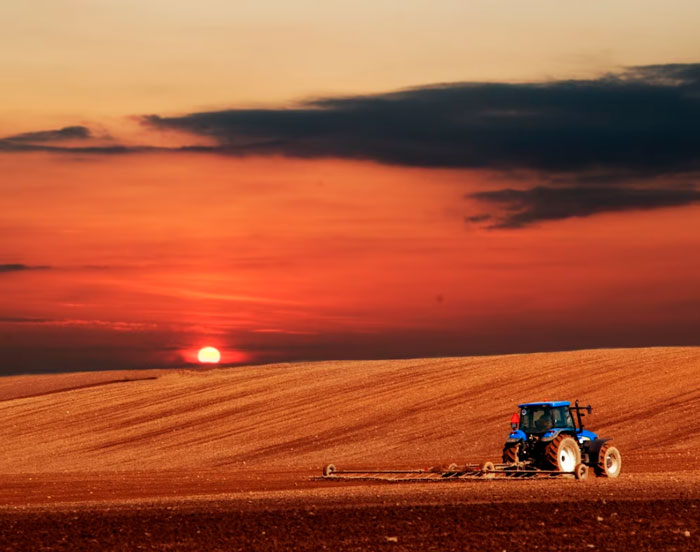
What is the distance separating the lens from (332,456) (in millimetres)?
51219

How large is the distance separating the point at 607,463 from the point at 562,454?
69.2 inches

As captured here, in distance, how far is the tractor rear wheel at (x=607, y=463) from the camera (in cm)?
3344

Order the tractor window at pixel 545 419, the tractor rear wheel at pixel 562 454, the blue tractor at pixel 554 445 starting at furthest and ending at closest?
1. the tractor window at pixel 545 419
2. the blue tractor at pixel 554 445
3. the tractor rear wheel at pixel 562 454

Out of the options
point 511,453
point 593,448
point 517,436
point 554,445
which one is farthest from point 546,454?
point 593,448

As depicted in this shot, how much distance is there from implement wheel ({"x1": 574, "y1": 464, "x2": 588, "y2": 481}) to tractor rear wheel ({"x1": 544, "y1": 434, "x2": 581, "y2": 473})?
36cm

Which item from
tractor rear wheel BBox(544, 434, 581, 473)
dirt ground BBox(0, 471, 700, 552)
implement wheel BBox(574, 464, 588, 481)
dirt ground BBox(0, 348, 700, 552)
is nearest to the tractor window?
tractor rear wheel BBox(544, 434, 581, 473)

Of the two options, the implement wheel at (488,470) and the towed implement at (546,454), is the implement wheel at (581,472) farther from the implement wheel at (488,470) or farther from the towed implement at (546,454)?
the implement wheel at (488,470)

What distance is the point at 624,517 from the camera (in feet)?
74.5

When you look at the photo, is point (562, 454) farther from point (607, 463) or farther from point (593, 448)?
point (607, 463)

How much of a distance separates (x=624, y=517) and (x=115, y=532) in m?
9.67

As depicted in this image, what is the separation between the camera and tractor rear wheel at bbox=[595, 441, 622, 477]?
3344 centimetres

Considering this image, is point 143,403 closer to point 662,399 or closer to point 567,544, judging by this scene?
point 662,399

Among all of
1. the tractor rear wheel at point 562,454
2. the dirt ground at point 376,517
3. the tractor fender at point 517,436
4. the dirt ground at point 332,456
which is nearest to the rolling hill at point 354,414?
the dirt ground at point 332,456

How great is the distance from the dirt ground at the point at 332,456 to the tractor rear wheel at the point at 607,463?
0.72 metres
